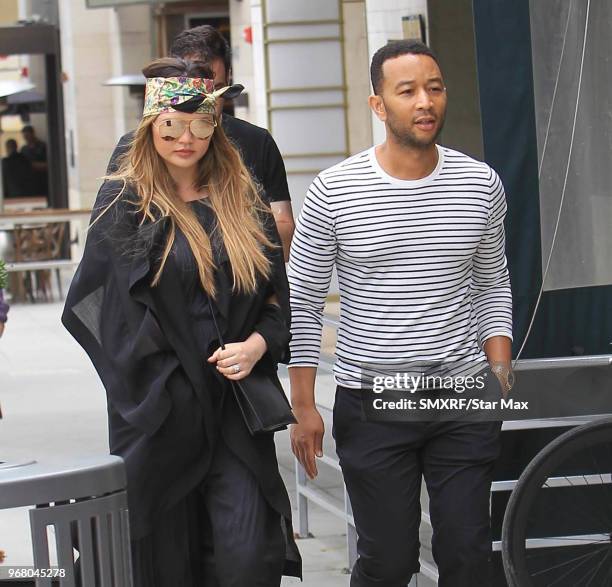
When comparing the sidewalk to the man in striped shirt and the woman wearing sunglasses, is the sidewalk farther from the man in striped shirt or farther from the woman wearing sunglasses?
the man in striped shirt

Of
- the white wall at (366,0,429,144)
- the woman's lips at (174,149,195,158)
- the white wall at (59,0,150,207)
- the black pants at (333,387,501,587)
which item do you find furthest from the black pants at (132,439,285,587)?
the white wall at (59,0,150,207)

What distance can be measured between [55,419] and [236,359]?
6404mm

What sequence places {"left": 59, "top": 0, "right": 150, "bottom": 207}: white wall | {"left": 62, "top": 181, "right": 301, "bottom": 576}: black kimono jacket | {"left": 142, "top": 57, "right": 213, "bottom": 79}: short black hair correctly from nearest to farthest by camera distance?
{"left": 62, "top": 181, "right": 301, "bottom": 576}: black kimono jacket
{"left": 142, "top": 57, "right": 213, "bottom": 79}: short black hair
{"left": 59, "top": 0, "right": 150, "bottom": 207}: white wall

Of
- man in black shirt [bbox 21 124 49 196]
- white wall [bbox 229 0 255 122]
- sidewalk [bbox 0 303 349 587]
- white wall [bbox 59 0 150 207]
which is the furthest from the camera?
man in black shirt [bbox 21 124 49 196]

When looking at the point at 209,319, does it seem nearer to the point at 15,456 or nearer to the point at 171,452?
the point at 171,452

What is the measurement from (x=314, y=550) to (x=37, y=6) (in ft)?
82.0

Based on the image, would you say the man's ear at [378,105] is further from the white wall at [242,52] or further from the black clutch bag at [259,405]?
the white wall at [242,52]

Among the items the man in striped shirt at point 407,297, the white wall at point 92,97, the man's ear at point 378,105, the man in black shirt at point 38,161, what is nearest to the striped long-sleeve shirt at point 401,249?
the man in striped shirt at point 407,297

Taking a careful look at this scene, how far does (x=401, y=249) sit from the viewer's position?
3.98 m

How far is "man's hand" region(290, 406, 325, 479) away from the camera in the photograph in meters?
4.12

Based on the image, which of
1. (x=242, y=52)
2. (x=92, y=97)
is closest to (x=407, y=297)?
(x=242, y=52)

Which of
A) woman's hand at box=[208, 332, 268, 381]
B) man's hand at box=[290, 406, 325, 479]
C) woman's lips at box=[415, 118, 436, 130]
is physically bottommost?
man's hand at box=[290, 406, 325, 479]

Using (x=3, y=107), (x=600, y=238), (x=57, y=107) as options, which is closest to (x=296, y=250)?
(x=600, y=238)

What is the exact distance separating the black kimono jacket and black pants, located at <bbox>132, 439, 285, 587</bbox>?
0.04m
